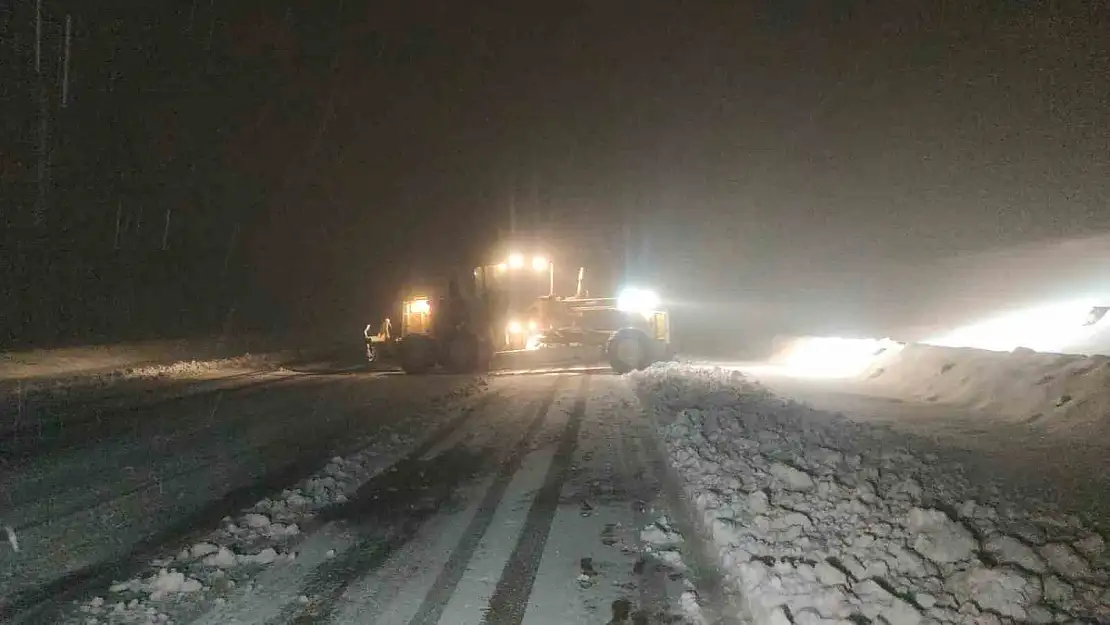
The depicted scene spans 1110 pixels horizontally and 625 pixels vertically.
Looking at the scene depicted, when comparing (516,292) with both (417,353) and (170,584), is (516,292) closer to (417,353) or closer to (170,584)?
(417,353)

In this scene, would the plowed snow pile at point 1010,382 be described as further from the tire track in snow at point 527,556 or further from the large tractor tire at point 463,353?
the large tractor tire at point 463,353

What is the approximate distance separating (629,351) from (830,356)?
8.31 metres

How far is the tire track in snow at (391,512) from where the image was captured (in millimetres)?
5723

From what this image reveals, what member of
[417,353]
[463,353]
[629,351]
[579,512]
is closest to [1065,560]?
[579,512]

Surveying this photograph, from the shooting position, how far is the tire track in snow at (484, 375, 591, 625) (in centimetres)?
545

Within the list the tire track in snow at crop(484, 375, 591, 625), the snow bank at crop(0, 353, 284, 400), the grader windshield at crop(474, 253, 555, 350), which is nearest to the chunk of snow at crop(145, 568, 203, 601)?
the tire track in snow at crop(484, 375, 591, 625)

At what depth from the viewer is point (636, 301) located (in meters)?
25.1

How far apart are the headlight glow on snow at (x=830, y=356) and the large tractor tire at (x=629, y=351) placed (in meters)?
4.46

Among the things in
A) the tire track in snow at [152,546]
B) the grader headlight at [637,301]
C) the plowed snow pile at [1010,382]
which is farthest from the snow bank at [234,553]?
the grader headlight at [637,301]

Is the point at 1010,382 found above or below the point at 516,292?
below

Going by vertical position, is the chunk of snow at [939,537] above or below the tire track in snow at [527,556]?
above

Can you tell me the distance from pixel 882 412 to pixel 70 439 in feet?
45.1

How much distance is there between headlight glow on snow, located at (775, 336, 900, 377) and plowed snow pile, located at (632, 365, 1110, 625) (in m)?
13.7

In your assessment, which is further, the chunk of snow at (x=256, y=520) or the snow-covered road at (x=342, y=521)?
the chunk of snow at (x=256, y=520)
